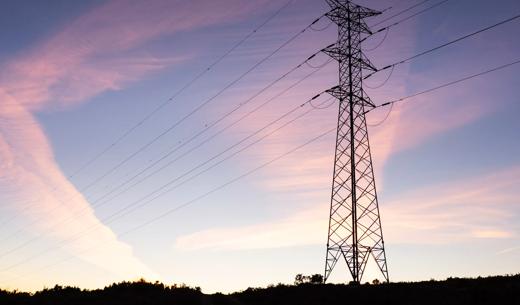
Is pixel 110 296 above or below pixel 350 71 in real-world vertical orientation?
below

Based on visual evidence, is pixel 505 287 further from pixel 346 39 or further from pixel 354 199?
pixel 346 39

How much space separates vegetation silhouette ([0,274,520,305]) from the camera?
79.3 ft

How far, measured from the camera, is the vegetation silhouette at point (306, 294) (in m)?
24.2

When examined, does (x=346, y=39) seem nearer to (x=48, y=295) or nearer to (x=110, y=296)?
(x=110, y=296)

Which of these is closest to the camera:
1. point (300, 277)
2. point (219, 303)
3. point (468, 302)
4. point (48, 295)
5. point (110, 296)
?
point (468, 302)

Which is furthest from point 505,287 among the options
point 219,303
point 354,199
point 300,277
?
point 300,277

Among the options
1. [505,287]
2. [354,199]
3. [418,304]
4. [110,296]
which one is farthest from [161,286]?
[505,287]

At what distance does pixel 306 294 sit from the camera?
2827 centimetres

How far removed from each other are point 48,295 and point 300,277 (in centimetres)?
2502

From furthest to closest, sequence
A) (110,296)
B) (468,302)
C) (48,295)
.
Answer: (48,295), (110,296), (468,302)

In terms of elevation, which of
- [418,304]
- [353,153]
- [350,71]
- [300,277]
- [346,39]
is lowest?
[418,304]

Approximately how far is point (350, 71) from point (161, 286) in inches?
839

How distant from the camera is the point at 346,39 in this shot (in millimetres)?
39000

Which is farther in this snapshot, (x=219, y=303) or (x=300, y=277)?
(x=300, y=277)
